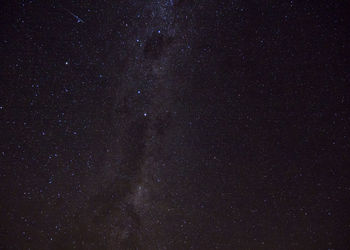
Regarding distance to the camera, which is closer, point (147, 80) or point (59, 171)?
point (147, 80)

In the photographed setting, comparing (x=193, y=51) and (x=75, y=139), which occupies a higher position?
(x=75, y=139)

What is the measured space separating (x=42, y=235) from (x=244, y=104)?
5.03ft

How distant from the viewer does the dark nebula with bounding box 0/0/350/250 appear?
1009 mm

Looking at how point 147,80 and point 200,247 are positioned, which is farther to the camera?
point 200,247

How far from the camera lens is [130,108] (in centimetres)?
106

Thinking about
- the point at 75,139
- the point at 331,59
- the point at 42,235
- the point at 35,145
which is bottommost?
the point at 331,59

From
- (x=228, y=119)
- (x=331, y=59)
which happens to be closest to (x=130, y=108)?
(x=228, y=119)

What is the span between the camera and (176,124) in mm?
1076

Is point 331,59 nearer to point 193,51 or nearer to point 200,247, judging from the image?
point 193,51

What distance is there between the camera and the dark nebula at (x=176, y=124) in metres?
1.01

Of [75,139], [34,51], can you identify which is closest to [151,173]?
[75,139]

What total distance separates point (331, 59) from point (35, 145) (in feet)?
5.94

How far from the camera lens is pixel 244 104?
3.47 ft

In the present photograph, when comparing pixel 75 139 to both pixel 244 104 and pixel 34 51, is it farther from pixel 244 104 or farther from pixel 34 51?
pixel 244 104
